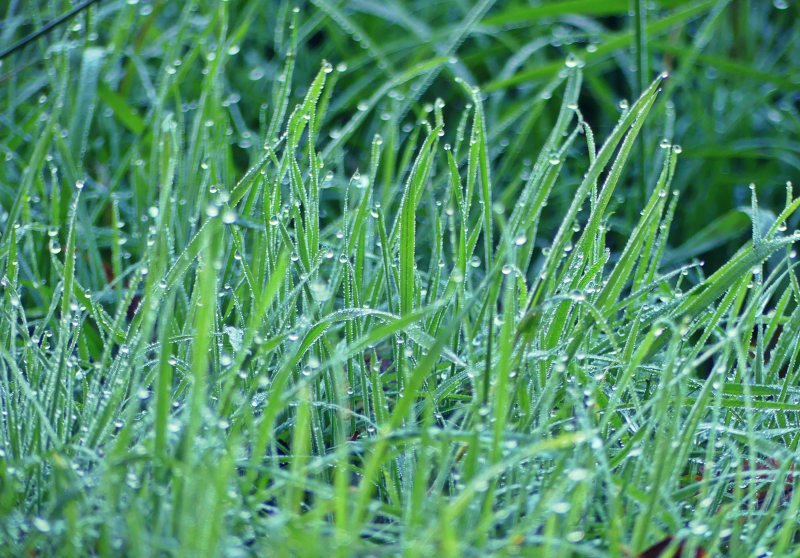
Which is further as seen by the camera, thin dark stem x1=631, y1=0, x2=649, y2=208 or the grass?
thin dark stem x1=631, y1=0, x2=649, y2=208

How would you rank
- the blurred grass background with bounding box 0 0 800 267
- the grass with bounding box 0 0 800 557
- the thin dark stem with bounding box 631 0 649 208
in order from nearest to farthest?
the grass with bounding box 0 0 800 557
the thin dark stem with bounding box 631 0 649 208
the blurred grass background with bounding box 0 0 800 267

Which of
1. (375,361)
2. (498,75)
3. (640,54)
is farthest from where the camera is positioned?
(498,75)

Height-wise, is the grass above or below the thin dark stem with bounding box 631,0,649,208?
below

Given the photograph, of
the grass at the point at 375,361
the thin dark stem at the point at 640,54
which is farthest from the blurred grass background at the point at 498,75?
the thin dark stem at the point at 640,54

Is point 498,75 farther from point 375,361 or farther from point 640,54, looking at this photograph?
point 375,361

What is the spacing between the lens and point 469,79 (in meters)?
→ 1.81

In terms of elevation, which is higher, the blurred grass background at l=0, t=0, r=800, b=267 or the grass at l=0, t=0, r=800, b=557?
the blurred grass background at l=0, t=0, r=800, b=267

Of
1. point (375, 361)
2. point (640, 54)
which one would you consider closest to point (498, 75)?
point (640, 54)

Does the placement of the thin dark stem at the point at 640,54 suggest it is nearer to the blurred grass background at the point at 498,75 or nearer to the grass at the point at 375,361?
the grass at the point at 375,361

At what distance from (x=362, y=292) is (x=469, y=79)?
0.89 metres

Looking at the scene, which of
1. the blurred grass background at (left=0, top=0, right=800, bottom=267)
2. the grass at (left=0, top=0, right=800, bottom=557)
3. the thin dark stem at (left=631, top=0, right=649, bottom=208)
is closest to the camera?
the grass at (left=0, top=0, right=800, bottom=557)

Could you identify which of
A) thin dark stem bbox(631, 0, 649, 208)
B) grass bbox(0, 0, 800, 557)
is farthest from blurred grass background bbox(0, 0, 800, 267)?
thin dark stem bbox(631, 0, 649, 208)

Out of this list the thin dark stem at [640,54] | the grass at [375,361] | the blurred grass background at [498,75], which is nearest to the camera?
the grass at [375,361]

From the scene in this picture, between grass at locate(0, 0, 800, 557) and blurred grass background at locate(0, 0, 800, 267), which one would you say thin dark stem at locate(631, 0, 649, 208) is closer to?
grass at locate(0, 0, 800, 557)
